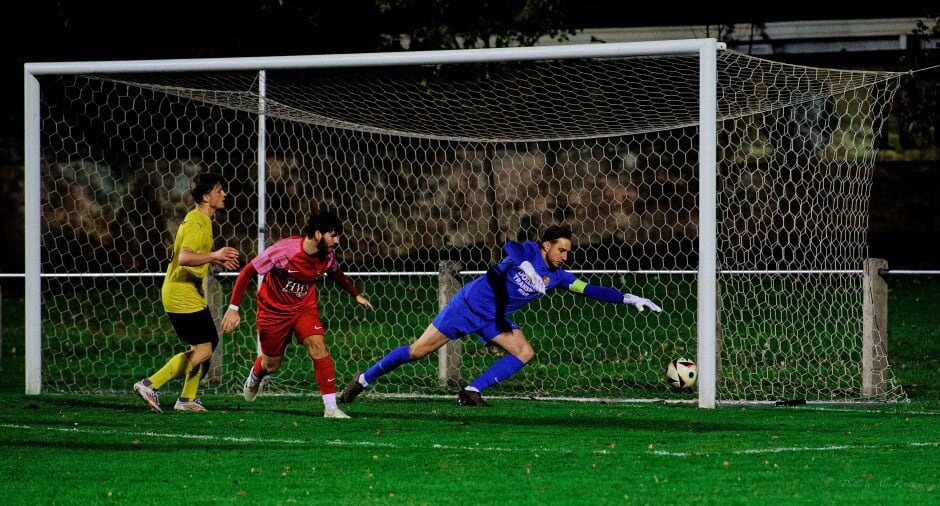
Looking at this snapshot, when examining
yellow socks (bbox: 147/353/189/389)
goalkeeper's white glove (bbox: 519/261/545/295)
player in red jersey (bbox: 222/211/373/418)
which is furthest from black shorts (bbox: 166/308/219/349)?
goalkeeper's white glove (bbox: 519/261/545/295)

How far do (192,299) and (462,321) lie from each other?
1958 millimetres

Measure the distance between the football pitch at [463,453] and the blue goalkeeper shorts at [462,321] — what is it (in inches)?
23.2

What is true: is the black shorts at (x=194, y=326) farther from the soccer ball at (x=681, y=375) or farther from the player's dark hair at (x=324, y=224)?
the soccer ball at (x=681, y=375)

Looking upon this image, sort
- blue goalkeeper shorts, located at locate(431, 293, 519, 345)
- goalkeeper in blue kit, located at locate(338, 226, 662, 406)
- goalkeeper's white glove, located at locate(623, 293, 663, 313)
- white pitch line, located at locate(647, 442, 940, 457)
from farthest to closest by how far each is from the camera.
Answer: blue goalkeeper shorts, located at locate(431, 293, 519, 345) → goalkeeper in blue kit, located at locate(338, 226, 662, 406) → goalkeeper's white glove, located at locate(623, 293, 663, 313) → white pitch line, located at locate(647, 442, 940, 457)

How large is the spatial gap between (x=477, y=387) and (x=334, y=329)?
5.48m

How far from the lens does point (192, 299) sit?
32.2 ft

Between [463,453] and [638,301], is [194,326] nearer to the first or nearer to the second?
[463,453]

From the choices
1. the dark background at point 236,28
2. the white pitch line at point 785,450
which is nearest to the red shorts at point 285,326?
the white pitch line at point 785,450

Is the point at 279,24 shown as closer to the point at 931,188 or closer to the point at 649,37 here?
the point at 649,37

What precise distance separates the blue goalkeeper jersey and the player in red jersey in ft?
2.86

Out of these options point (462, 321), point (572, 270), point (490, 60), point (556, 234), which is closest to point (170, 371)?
point (462, 321)

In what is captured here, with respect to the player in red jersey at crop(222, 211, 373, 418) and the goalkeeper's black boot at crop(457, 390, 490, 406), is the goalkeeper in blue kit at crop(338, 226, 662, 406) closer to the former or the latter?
the goalkeeper's black boot at crop(457, 390, 490, 406)

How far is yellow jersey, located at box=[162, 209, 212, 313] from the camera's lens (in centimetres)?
967

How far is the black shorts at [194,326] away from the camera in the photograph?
386 inches
